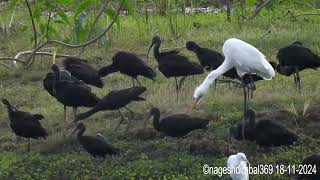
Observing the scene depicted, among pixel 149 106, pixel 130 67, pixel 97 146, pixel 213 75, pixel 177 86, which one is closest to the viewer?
pixel 97 146

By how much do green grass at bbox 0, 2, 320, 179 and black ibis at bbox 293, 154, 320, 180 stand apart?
1.23ft

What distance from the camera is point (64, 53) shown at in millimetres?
13984

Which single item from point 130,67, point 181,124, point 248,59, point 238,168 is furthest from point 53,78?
point 238,168

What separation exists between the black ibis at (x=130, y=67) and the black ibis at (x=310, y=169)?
11.4 ft

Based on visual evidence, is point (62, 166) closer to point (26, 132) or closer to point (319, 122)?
point (26, 132)

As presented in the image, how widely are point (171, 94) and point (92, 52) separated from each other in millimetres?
3607

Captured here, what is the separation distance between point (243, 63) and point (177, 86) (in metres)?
1.75

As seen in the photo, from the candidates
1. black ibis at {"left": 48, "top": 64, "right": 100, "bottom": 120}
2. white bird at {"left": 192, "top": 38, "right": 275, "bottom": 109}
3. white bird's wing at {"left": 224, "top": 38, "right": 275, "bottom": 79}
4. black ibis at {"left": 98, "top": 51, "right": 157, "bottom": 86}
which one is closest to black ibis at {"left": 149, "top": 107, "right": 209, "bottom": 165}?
white bird at {"left": 192, "top": 38, "right": 275, "bottom": 109}

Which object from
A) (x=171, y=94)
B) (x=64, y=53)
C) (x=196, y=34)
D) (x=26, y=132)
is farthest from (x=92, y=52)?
(x=26, y=132)

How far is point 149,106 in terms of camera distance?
10250 millimetres

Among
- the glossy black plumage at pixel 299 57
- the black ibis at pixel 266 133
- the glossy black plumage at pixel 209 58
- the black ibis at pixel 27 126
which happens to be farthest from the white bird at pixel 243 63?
the black ibis at pixel 27 126

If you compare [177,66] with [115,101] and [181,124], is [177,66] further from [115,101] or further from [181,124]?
[181,124]

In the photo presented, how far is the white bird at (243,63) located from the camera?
29.5 ft

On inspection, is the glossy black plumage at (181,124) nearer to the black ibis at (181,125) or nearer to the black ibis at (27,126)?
the black ibis at (181,125)
